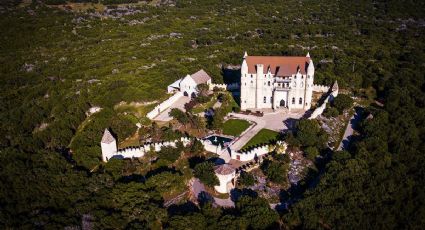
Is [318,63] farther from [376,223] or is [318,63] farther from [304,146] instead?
[376,223]

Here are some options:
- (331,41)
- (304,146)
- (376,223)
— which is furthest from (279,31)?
(376,223)

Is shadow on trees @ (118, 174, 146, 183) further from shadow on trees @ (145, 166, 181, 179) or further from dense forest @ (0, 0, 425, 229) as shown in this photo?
shadow on trees @ (145, 166, 181, 179)

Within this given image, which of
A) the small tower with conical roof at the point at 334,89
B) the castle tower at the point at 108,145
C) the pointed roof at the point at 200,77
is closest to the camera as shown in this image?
the castle tower at the point at 108,145

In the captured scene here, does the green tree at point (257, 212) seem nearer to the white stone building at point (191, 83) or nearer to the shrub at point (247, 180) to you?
the shrub at point (247, 180)

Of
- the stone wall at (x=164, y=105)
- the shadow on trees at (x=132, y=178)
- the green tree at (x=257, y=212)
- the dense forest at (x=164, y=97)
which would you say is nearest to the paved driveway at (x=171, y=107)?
the stone wall at (x=164, y=105)

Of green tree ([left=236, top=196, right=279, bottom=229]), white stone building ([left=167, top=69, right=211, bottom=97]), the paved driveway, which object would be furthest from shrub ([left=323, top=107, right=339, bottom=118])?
green tree ([left=236, top=196, right=279, bottom=229])
